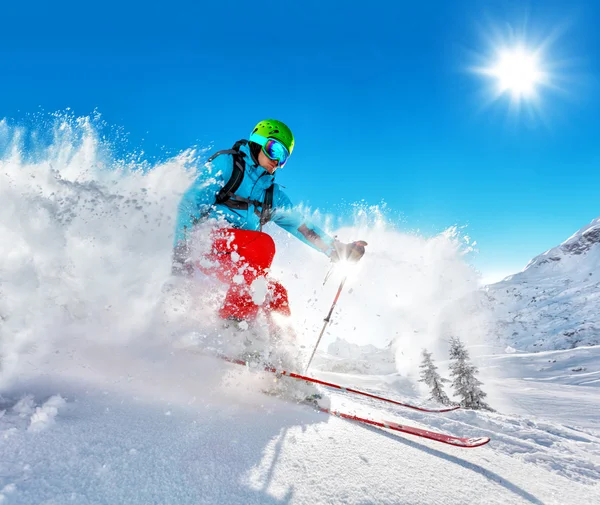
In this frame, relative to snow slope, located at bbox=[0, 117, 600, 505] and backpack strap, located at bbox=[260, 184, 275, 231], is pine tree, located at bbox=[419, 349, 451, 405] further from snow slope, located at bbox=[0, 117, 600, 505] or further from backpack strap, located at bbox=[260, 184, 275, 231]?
backpack strap, located at bbox=[260, 184, 275, 231]

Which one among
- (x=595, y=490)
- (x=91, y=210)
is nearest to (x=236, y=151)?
(x=91, y=210)

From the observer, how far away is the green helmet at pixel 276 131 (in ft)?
16.1

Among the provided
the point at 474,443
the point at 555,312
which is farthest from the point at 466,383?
the point at 555,312

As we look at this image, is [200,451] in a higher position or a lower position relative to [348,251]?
lower

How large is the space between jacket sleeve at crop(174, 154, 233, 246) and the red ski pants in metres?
0.37

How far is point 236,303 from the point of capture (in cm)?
429

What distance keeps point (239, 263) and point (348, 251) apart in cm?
178

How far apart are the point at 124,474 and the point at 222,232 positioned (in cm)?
322

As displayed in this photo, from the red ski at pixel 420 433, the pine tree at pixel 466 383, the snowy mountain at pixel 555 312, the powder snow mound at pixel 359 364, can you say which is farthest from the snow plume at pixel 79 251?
the snowy mountain at pixel 555 312

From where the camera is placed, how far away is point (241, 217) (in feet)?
15.5

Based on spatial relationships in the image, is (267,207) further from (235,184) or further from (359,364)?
(359,364)

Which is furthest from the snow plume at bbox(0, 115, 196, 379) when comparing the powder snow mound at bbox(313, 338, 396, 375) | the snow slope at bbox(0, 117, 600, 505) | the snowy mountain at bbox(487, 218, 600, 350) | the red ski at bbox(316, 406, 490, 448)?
the snowy mountain at bbox(487, 218, 600, 350)

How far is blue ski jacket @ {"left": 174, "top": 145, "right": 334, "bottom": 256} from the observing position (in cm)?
437

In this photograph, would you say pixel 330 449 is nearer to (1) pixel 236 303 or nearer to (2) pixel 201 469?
(2) pixel 201 469
